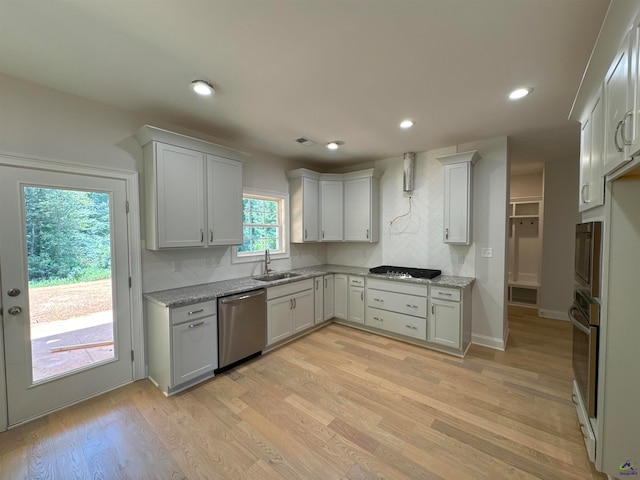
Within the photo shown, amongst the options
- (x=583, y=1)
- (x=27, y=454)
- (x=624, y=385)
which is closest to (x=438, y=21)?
(x=583, y=1)

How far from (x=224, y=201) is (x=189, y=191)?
16.0 inches

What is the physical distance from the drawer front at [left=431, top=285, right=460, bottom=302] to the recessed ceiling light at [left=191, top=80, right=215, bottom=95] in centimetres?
314

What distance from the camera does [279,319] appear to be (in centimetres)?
333

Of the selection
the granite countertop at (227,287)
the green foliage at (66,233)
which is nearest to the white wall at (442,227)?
the granite countertop at (227,287)

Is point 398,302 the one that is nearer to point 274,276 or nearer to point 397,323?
point 397,323

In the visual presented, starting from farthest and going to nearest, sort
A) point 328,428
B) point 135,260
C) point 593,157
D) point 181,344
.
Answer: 1. point 135,260
2. point 181,344
3. point 328,428
4. point 593,157

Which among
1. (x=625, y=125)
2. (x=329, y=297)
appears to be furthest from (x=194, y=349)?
(x=625, y=125)

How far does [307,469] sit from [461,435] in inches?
45.3

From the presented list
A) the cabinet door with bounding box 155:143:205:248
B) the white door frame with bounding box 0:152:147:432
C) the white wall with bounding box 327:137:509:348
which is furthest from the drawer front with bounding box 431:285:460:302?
the white door frame with bounding box 0:152:147:432

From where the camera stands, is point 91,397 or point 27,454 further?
point 91,397

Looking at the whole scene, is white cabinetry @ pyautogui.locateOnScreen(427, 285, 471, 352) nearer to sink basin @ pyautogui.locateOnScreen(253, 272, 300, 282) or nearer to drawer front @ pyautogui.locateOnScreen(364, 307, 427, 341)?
drawer front @ pyautogui.locateOnScreen(364, 307, 427, 341)

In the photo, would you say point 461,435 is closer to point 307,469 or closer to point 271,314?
point 307,469

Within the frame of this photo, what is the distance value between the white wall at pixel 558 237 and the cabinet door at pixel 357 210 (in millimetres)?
→ 3128

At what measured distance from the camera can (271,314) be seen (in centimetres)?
323
